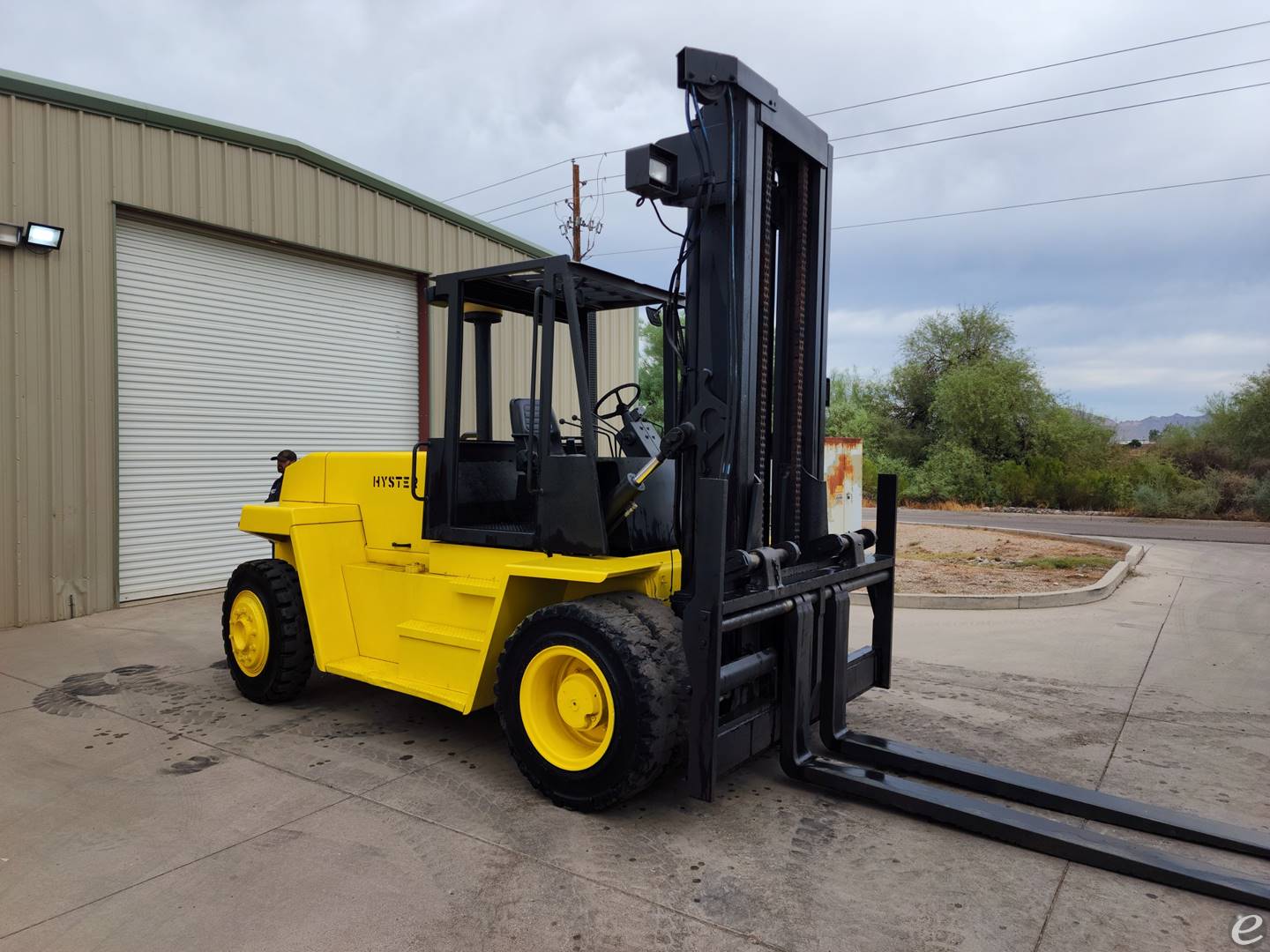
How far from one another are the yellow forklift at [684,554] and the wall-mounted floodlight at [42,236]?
16.8 ft

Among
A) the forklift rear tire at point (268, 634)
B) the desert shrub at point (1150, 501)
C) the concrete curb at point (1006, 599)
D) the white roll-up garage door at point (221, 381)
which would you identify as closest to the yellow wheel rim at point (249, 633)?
the forklift rear tire at point (268, 634)

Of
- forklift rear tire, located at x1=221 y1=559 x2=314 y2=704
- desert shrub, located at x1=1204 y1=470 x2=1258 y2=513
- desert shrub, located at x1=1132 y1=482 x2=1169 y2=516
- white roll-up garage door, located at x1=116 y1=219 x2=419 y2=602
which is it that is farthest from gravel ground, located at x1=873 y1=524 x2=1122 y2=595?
desert shrub, located at x1=1204 y1=470 x2=1258 y2=513

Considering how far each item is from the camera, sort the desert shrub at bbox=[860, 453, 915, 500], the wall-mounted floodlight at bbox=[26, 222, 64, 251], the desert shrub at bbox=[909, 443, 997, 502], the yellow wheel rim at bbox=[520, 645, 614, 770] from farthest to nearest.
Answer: the desert shrub at bbox=[860, 453, 915, 500]
the desert shrub at bbox=[909, 443, 997, 502]
the wall-mounted floodlight at bbox=[26, 222, 64, 251]
the yellow wheel rim at bbox=[520, 645, 614, 770]

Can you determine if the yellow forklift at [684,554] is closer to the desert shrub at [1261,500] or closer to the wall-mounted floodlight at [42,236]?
the wall-mounted floodlight at [42,236]

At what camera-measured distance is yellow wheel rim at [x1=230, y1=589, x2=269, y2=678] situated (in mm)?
5809

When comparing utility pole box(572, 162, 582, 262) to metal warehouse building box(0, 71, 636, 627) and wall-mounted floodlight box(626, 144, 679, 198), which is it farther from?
wall-mounted floodlight box(626, 144, 679, 198)

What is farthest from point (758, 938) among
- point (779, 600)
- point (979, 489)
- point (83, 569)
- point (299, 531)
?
point (979, 489)

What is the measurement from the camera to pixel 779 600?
422 centimetres

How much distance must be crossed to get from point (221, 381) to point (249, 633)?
17.9 feet

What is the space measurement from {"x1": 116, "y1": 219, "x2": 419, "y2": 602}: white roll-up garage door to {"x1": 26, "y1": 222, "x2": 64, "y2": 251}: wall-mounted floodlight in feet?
2.69

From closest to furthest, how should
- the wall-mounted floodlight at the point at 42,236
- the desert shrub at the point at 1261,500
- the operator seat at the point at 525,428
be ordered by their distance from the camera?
the operator seat at the point at 525,428
the wall-mounted floodlight at the point at 42,236
the desert shrub at the point at 1261,500

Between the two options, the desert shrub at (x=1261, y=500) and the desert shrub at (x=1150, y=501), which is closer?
the desert shrub at (x=1261, y=500)

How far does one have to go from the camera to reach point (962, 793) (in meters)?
4.31

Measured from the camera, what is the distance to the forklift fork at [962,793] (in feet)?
11.4
